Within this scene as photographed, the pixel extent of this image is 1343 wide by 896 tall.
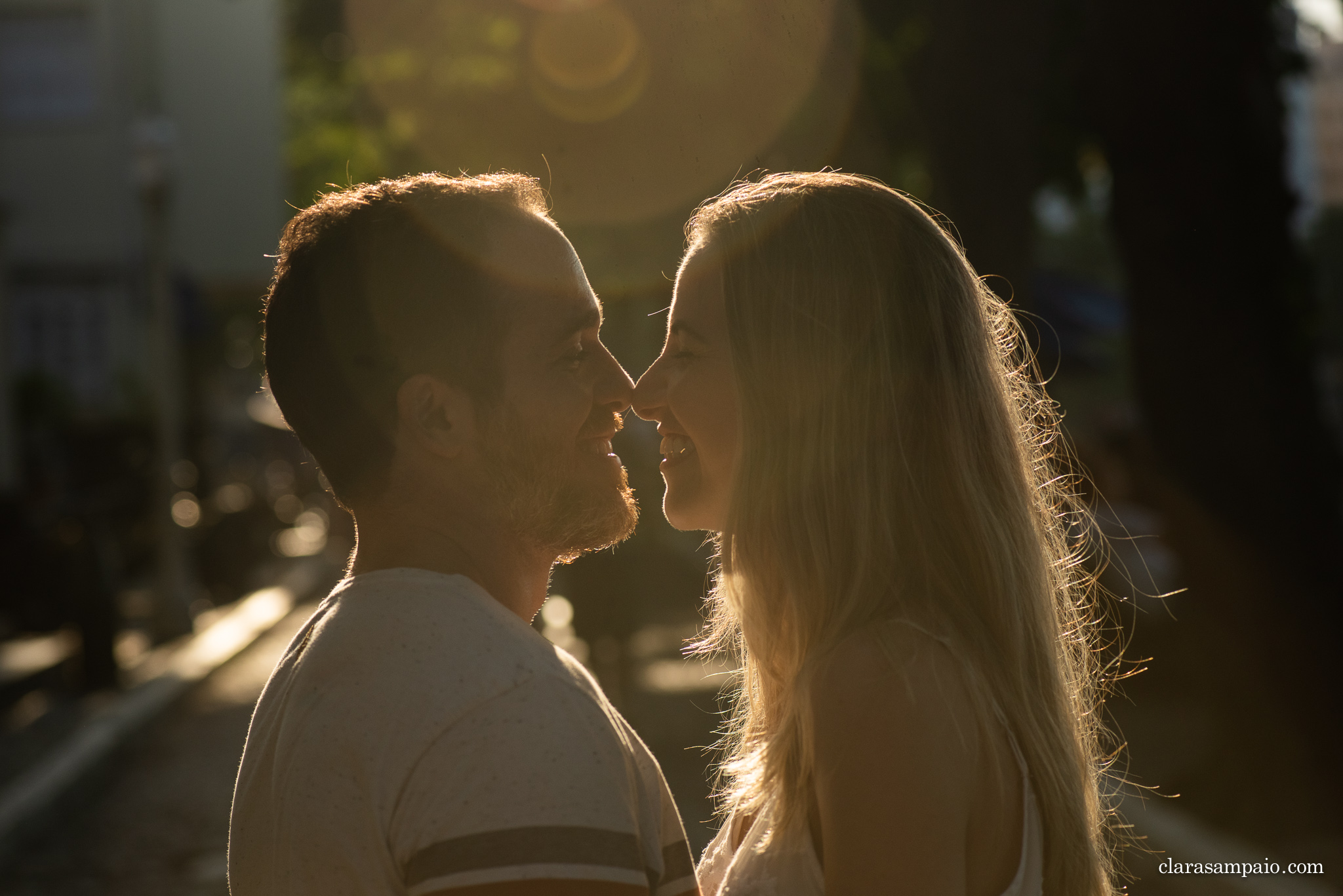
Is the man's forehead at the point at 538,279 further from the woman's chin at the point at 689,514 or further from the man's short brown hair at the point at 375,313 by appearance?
the woman's chin at the point at 689,514

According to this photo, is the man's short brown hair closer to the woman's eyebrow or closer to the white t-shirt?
the white t-shirt

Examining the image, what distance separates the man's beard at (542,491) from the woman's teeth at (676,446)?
0.28 metres

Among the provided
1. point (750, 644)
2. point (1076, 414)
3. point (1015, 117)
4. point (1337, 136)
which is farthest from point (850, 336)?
point (1337, 136)

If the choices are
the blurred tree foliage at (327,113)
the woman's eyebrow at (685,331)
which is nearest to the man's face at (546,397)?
the woman's eyebrow at (685,331)

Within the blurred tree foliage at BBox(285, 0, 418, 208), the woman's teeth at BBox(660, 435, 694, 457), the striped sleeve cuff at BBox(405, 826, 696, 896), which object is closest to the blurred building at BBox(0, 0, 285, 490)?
the blurred tree foliage at BBox(285, 0, 418, 208)

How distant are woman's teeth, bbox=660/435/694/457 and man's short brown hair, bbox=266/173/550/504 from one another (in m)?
0.56

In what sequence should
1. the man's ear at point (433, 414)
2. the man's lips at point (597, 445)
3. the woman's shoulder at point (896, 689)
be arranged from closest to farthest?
the woman's shoulder at point (896, 689) → the man's ear at point (433, 414) → the man's lips at point (597, 445)

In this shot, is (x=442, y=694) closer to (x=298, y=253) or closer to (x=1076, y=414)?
(x=298, y=253)

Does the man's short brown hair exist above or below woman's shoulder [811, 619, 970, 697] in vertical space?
above

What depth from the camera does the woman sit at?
185 cm

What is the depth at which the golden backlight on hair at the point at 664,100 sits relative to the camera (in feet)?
7.72

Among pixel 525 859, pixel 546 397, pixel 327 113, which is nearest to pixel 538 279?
pixel 546 397

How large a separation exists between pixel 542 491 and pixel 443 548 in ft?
0.68

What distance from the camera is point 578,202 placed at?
2508 millimetres
